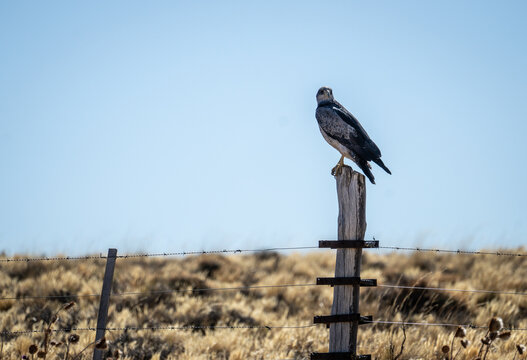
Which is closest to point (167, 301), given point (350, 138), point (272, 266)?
point (272, 266)

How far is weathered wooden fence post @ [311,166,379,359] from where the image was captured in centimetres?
583

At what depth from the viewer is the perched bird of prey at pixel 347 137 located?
6.98 m

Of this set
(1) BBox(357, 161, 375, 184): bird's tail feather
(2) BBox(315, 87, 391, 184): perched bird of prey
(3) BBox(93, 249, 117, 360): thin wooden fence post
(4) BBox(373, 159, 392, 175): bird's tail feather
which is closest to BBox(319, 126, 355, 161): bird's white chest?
(2) BBox(315, 87, 391, 184): perched bird of prey

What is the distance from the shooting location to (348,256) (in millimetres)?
5898

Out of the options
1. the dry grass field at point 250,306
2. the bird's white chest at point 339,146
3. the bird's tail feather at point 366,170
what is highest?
the bird's white chest at point 339,146

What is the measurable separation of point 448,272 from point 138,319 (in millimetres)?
8445

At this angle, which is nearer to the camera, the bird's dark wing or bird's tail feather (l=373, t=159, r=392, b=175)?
bird's tail feather (l=373, t=159, r=392, b=175)

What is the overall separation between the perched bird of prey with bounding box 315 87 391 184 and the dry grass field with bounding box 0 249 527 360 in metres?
2.05

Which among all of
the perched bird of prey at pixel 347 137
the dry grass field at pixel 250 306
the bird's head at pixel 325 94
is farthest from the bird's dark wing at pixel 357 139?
the dry grass field at pixel 250 306

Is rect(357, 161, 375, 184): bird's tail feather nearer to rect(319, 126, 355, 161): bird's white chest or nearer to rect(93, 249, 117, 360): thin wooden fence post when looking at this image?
rect(319, 126, 355, 161): bird's white chest

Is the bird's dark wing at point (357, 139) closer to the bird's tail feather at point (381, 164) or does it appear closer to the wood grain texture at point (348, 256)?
the bird's tail feather at point (381, 164)

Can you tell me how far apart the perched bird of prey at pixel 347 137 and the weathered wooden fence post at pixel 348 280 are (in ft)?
2.33

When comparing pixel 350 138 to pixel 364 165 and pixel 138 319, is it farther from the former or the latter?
pixel 138 319

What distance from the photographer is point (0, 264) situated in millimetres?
14562
